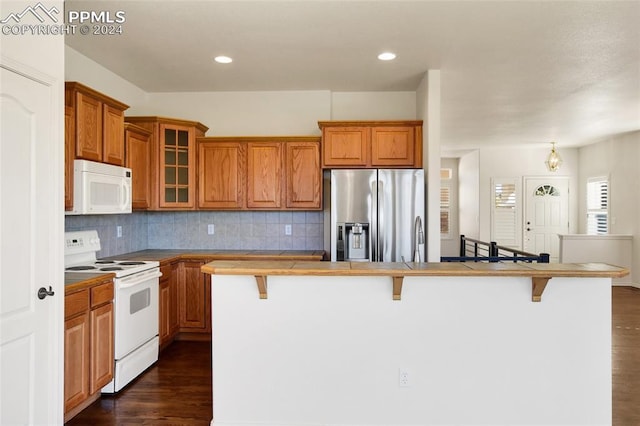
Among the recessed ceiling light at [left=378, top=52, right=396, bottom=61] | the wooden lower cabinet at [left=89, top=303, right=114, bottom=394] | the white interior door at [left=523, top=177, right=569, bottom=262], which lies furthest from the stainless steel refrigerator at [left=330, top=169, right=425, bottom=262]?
the white interior door at [left=523, top=177, right=569, bottom=262]

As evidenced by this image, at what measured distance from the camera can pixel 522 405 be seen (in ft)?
7.86

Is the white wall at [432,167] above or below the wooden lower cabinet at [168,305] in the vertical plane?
above

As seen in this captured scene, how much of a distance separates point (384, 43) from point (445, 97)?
73.4 inches

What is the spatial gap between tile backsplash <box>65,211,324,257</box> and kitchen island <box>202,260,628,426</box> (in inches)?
90.9

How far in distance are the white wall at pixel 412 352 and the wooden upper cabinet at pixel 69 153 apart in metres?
1.41

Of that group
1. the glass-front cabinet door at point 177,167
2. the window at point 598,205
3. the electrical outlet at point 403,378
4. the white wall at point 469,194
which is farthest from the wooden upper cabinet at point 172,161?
the window at point 598,205

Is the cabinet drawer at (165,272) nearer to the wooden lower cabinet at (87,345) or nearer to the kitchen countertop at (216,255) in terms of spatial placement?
the kitchen countertop at (216,255)

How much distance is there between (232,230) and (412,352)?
9.59 feet

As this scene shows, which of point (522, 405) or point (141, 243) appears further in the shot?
point (141, 243)

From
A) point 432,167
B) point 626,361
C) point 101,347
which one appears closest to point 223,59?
point 432,167

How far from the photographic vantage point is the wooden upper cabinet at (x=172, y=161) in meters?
4.27
